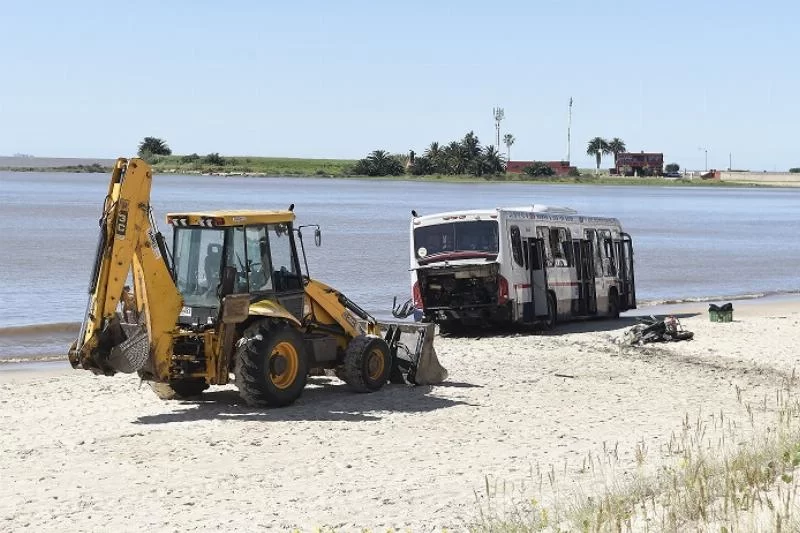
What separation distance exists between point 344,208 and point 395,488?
92.3 m

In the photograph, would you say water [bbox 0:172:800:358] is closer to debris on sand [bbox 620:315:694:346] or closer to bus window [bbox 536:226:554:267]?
bus window [bbox 536:226:554:267]

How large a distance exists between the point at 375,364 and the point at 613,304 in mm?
13493

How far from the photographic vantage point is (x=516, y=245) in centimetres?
2458

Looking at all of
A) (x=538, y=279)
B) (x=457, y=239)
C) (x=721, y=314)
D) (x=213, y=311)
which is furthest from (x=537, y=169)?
(x=213, y=311)

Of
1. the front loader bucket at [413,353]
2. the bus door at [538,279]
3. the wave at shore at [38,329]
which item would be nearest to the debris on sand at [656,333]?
the bus door at [538,279]

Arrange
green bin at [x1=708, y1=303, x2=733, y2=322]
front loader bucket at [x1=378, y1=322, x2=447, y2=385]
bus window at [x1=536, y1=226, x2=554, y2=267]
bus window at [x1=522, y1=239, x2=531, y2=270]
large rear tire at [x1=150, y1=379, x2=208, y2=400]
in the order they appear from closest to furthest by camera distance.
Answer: large rear tire at [x1=150, y1=379, x2=208, y2=400], front loader bucket at [x1=378, y1=322, x2=447, y2=385], bus window at [x1=522, y1=239, x2=531, y2=270], bus window at [x1=536, y1=226, x2=554, y2=267], green bin at [x1=708, y1=303, x2=733, y2=322]

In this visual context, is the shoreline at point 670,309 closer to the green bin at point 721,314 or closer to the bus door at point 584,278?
the bus door at point 584,278

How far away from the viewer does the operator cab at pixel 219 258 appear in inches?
595

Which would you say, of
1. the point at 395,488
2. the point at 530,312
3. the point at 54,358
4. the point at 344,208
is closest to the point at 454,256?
the point at 530,312

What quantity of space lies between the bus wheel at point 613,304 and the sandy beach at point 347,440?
7.82 metres

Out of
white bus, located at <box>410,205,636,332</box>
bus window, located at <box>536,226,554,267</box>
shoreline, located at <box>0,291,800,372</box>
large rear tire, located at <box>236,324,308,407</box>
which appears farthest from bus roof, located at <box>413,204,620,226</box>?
large rear tire, located at <box>236,324,308,407</box>

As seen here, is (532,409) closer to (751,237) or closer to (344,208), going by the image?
(751,237)

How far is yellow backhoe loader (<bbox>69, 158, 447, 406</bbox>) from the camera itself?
45.9 ft

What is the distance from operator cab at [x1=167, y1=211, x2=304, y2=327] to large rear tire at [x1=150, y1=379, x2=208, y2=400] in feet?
4.61
